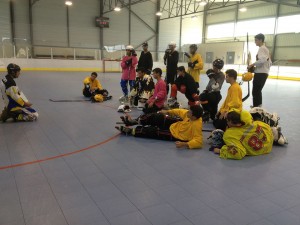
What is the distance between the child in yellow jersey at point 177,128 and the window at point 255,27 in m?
20.3

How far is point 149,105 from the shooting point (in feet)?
18.0

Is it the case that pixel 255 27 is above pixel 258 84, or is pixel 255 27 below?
above

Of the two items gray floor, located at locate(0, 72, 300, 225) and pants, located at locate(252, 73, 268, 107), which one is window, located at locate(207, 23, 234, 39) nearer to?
pants, located at locate(252, 73, 268, 107)

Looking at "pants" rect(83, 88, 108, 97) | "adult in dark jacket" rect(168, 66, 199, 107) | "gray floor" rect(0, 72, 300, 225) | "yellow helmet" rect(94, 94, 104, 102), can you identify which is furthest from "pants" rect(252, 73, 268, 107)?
"pants" rect(83, 88, 108, 97)

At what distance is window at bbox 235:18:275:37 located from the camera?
70.1 feet

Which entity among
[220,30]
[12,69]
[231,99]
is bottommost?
[231,99]

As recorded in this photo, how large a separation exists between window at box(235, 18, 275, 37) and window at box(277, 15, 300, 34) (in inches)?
22.8

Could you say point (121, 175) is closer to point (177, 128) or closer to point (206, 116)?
point (177, 128)

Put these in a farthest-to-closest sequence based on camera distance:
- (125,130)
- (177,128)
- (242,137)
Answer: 1. (125,130)
2. (177,128)
3. (242,137)

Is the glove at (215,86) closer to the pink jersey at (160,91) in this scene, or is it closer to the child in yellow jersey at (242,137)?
the pink jersey at (160,91)

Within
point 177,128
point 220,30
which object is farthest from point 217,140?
point 220,30

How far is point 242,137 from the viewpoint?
3.55 m

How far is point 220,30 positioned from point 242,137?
2391cm

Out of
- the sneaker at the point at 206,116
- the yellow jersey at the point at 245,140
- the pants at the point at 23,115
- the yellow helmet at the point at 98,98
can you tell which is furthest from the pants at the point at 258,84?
the pants at the point at 23,115
